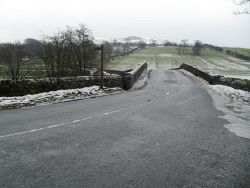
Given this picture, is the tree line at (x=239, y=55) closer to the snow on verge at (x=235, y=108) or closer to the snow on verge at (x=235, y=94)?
the snow on verge at (x=235, y=94)

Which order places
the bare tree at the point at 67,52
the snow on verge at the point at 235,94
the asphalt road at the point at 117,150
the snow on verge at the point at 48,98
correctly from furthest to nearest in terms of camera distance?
the bare tree at the point at 67,52 < the snow on verge at the point at 235,94 < the snow on verge at the point at 48,98 < the asphalt road at the point at 117,150

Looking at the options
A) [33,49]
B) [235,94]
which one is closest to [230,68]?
[33,49]

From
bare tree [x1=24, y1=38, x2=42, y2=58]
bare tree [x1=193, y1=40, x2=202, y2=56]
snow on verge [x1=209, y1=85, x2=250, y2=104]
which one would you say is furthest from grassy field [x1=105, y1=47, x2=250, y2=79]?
snow on verge [x1=209, y1=85, x2=250, y2=104]

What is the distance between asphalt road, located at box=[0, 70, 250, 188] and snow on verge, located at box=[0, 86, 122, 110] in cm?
110

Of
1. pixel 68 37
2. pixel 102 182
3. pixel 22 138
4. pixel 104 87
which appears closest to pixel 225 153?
pixel 102 182

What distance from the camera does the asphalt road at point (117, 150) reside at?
17.1 feet

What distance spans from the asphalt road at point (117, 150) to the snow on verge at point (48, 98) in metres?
1.10

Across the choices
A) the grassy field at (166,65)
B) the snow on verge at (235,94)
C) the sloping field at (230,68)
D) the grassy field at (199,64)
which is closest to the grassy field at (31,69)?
the grassy field at (166,65)

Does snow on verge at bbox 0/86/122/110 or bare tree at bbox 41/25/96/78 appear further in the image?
bare tree at bbox 41/25/96/78

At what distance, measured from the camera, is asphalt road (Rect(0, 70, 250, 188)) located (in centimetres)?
520

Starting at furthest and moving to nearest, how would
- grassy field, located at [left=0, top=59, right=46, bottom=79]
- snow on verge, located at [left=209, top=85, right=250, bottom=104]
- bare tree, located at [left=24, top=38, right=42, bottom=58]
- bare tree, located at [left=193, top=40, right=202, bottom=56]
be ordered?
bare tree, located at [left=193, top=40, right=202, bottom=56]
grassy field, located at [left=0, top=59, right=46, bottom=79]
bare tree, located at [left=24, top=38, right=42, bottom=58]
snow on verge, located at [left=209, top=85, right=250, bottom=104]

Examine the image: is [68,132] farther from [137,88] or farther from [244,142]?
[137,88]

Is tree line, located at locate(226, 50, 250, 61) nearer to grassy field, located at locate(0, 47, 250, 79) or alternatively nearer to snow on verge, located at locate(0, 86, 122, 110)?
grassy field, located at locate(0, 47, 250, 79)

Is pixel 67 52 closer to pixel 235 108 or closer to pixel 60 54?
pixel 60 54
